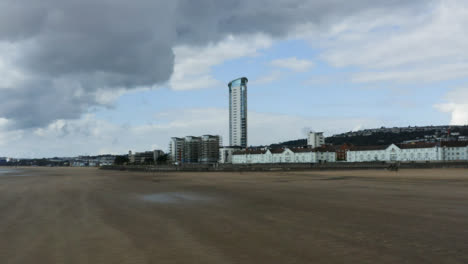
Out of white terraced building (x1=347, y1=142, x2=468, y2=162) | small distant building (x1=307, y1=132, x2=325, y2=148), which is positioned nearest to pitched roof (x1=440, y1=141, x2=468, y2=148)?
white terraced building (x1=347, y1=142, x2=468, y2=162)

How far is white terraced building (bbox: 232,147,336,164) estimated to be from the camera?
447 ft

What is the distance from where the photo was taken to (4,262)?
286 inches

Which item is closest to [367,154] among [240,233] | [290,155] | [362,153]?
[362,153]

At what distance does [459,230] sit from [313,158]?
128 m

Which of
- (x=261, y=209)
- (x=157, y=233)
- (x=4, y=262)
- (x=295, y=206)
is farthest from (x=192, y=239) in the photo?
(x=295, y=206)

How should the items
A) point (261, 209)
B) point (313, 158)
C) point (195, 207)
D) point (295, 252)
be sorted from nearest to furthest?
point (295, 252) < point (261, 209) < point (195, 207) < point (313, 158)

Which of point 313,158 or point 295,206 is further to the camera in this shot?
point 313,158

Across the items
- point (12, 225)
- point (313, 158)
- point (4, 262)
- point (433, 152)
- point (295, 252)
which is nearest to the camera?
point (4, 262)

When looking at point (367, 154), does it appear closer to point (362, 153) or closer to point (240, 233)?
point (362, 153)

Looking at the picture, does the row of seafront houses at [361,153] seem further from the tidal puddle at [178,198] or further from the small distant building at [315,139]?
the tidal puddle at [178,198]

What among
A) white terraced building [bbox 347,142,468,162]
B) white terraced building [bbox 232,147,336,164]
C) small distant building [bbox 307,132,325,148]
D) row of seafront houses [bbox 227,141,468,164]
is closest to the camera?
white terraced building [bbox 347,142,468,162]

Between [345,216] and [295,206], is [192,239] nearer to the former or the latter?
[345,216]

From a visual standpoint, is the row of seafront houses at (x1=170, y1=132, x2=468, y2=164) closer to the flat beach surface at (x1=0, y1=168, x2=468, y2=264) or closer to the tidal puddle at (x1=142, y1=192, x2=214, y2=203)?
the tidal puddle at (x1=142, y1=192, x2=214, y2=203)

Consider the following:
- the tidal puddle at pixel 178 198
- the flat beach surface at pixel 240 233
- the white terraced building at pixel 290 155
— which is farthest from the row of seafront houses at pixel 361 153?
the flat beach surface at pixel 240 233
